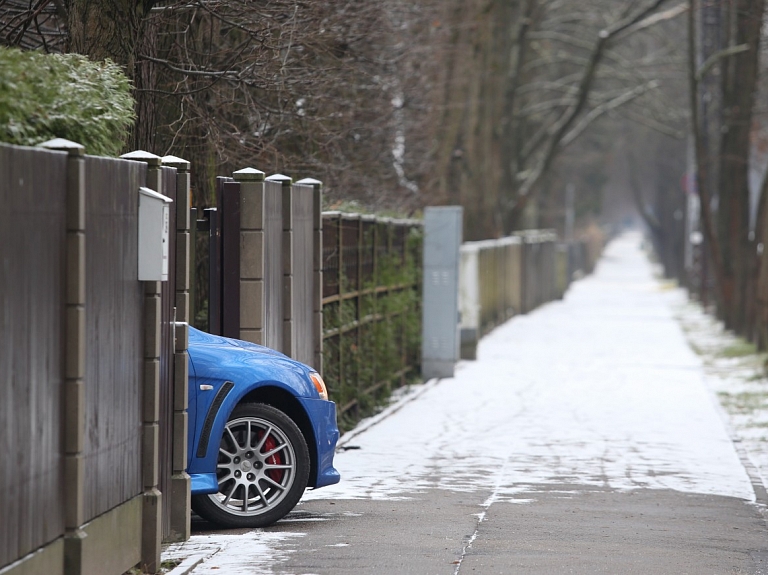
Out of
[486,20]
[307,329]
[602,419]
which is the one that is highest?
[486,20]

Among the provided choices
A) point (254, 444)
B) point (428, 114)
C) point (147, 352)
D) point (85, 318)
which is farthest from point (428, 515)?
point (428, 114)

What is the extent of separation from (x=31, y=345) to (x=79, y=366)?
406 millimetres

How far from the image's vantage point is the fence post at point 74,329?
6000 millimetres

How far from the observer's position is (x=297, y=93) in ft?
45.3

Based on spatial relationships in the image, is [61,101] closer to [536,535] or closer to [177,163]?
[177,163]

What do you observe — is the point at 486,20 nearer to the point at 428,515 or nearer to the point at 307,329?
the point at 307,329

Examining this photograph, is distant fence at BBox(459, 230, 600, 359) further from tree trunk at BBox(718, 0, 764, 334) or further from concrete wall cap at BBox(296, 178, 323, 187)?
concrete wall cap at BBox(296, 178, 323, 187)

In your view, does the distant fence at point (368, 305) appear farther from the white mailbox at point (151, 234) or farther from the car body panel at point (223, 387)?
the white mailbox at point (151, 234)

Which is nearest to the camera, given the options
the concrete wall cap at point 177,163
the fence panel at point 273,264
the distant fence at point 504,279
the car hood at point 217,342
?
the concrete wall cap at point 177,163

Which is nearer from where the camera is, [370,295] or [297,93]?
[297,93]

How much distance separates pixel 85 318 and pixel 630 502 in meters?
4.92

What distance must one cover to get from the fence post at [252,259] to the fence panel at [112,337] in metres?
3.15

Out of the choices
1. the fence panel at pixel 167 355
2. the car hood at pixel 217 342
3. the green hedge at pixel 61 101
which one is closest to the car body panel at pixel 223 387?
the car hood at pixel 217 342

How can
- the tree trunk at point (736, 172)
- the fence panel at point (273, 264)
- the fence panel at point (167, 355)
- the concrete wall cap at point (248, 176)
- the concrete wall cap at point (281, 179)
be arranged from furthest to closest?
the tree trunk at point (736, 172) < the concrete wall cap at point (281, 179) < the fence panel at point (273, 264) < the concrete wall cap at point (248, 176) < the fence panel at point (167, 355)
